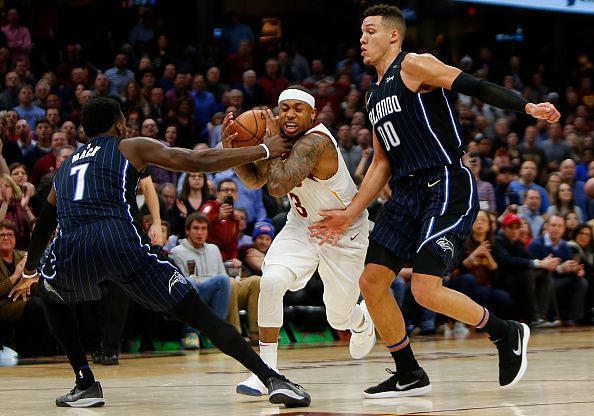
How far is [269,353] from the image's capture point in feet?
22.7

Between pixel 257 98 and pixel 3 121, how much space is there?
15.8 ft

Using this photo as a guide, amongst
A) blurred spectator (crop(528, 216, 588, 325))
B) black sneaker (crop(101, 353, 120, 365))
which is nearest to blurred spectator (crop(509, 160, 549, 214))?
blurred spectator (crop(528, 216, 588, 325))

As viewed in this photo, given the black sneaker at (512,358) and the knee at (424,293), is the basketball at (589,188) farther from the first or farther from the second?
the knee at (424,293)

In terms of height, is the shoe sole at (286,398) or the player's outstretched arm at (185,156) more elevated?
the player's outstretched arm at (185,156)

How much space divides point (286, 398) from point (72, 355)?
1.39m

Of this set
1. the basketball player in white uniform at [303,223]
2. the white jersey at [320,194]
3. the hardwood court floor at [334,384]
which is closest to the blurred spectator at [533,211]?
the hardwood court floor at [334,384]

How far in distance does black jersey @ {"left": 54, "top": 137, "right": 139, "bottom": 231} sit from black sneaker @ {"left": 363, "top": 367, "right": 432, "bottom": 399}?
5.95 ft

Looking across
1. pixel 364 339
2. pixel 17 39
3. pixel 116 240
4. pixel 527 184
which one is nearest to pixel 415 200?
pixel 364 339

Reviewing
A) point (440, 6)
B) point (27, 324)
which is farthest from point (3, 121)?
point (440, 6)

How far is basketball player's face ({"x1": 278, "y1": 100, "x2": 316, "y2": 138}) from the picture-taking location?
23.4 feet

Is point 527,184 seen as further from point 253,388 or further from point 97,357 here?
point 253,388

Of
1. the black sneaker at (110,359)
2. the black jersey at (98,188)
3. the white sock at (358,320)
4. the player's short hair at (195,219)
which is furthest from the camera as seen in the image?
the player's short hair at (195,219)

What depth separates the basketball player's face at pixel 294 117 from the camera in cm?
714

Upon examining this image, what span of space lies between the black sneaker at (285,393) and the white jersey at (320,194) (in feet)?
4.53
